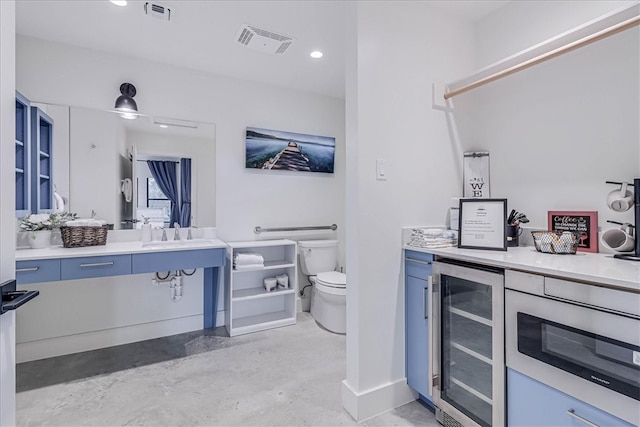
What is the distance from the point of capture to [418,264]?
1.73 m

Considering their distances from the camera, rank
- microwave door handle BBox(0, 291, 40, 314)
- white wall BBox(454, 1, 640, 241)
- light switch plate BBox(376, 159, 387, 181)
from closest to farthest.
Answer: microwave door handle BBox(0, 291, 40, 314) → white wall BBox(454, 1, 640, 241) → light switch plate BBox(376, 159, 387, 181)

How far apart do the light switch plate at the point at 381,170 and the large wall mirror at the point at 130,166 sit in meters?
1.82

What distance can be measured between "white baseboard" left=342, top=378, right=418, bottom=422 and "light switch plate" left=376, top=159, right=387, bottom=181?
119cm

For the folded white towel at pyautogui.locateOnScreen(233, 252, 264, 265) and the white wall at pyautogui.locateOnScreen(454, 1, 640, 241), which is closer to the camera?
the white wall at pyautogui.locateOnScreen(454, 1, 640, 241)

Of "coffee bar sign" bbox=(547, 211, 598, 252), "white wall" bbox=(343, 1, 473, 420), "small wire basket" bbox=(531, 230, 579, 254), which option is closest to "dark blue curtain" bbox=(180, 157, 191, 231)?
"white wall" bbox=(343, 1, 473, 420)

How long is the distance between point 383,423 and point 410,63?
81.3 inches

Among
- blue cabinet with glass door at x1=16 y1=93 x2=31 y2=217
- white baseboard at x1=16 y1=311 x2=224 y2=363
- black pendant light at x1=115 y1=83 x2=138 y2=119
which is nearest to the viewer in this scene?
blue cabinet with glass door at x1=16 y1=93 x2=31 y2=217

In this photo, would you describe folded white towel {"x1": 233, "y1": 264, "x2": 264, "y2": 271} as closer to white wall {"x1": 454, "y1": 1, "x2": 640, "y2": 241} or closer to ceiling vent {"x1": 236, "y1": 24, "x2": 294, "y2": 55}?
ceiling vent {"x1": 236, "y1": 24, "x2": 294, "y2": 55}

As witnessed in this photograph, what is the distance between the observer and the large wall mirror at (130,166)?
2430mm

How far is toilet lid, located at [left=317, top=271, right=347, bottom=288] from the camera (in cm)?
279

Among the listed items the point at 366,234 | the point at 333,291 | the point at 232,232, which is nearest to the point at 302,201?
the point at 232,232

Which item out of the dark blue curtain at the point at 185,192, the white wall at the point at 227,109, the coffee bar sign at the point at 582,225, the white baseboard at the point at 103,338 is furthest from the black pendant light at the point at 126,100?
the coffee bar sign at the point at 582,225

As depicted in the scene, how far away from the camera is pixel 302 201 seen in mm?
3418

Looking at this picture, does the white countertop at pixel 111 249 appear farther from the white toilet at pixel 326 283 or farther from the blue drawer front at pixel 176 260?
the white toilet at pixel 326 283
